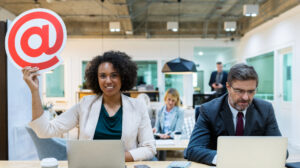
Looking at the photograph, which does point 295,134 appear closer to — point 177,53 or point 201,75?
point 177,53

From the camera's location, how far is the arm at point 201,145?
174cm

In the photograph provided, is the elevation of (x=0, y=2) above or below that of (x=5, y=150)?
above

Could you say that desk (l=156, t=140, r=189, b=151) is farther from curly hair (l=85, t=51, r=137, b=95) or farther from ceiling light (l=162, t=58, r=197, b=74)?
ceiling light (l=162, t=58, r=197, b=74)

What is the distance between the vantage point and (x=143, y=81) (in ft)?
33.6

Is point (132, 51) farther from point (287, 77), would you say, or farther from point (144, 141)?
point (144, 141)

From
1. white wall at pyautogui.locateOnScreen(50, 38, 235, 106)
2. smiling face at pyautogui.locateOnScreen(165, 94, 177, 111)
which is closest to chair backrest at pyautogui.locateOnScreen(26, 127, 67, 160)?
smiling face at pyautogui.locateOnScreen(165, 94, 177, 111)

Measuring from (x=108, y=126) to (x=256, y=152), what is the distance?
104 cm

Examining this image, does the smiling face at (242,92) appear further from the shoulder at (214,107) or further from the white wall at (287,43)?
the white wall at (287,43)

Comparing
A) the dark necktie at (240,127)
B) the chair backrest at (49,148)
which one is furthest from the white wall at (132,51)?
the dark necktie at (240,127)

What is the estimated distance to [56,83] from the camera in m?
10.6

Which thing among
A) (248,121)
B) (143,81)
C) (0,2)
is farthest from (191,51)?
(248,121)

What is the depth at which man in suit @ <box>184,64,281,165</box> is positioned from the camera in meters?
1.75

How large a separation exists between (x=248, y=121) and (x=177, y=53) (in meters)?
8.74

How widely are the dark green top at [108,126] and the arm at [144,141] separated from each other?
156 millimetres
